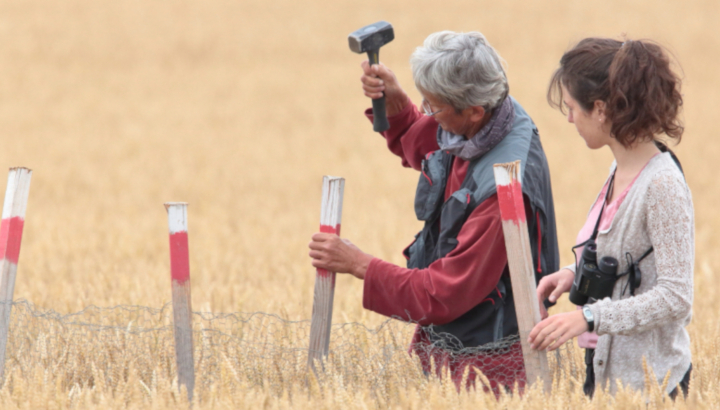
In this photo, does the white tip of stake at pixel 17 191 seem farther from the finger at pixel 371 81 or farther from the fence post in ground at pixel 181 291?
the finger at pixel 371 81

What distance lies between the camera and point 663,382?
268 cm

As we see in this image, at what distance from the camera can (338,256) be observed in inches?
118

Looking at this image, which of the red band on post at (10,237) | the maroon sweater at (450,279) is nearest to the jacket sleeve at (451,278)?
the maroon sweater at (450,279)

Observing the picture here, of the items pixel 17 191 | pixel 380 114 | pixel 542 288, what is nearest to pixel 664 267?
pixel 542 288

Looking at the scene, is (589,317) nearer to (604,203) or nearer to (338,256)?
(604,203)

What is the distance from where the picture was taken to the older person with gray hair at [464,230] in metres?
2.88

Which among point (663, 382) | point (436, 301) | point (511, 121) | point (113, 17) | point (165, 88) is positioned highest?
point (113, 17)

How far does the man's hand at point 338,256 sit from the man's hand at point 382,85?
695 millimetres

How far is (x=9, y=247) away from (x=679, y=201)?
262 centimetres

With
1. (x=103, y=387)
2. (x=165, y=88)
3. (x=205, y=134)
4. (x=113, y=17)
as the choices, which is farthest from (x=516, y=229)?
(x=113, y=17)

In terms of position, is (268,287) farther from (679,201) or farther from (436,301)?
(679,201)

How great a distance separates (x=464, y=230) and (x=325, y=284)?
2.02 ft

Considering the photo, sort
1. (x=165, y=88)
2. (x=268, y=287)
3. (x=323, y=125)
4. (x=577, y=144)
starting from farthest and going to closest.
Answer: (x=165, y=88)
(x=323, y=125)
(x=577, y=144)
(x=268, y=287)

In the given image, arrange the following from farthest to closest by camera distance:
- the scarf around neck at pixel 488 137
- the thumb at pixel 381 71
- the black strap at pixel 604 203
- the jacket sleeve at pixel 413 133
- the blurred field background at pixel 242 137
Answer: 1. the blurred field background at pixel 242 137
2. the jacket sleeve at pixel 413 133
3. the thumb at pixel 381 71
4. the scarf around neck at pixel 488 137
5. the black strap at pixel 604 203
